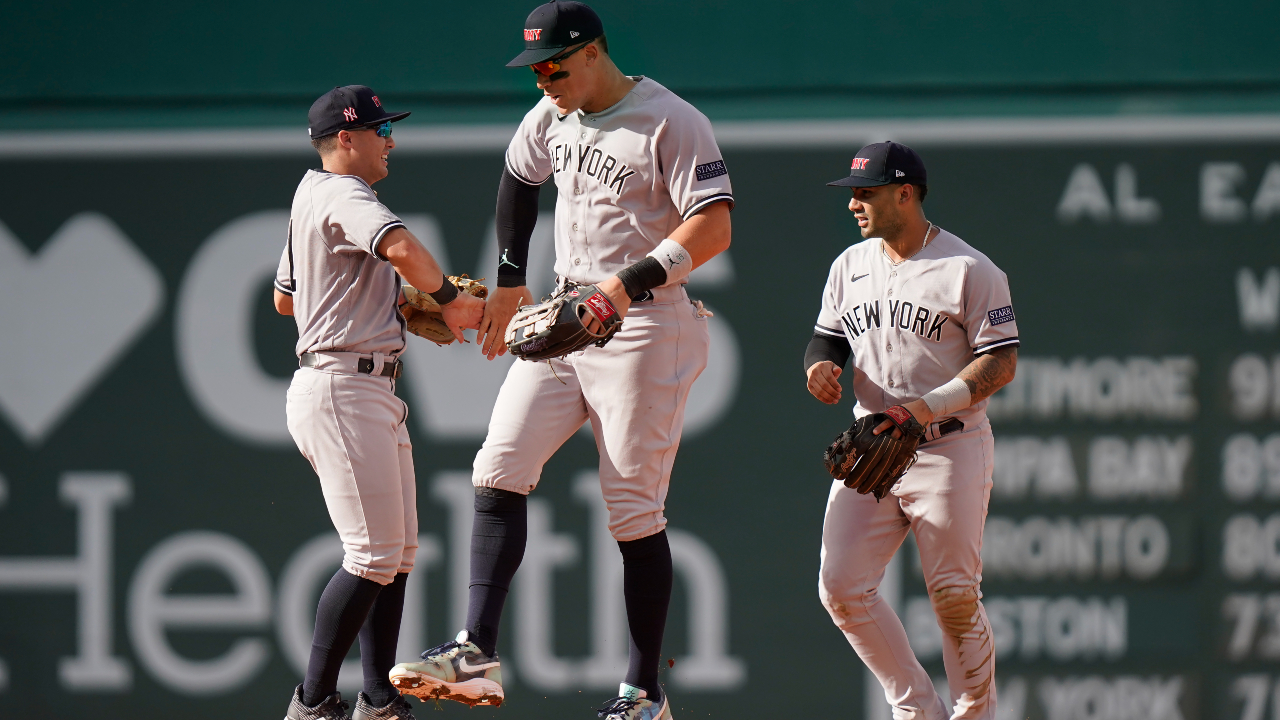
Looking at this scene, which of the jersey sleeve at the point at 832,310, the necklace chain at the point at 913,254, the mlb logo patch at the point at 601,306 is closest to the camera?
the mlb logo patch at the point at 601,306

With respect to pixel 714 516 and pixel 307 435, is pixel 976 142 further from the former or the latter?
pixel 307 435

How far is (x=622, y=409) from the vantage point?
113 inches

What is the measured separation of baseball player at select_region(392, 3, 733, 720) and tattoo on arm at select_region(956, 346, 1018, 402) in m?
0.73

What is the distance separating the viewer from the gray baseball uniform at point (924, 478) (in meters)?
3.18

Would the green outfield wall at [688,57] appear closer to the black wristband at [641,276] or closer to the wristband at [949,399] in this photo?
the wristband at [949,399]

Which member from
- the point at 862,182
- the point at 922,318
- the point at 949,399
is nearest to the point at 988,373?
the point at 949,399

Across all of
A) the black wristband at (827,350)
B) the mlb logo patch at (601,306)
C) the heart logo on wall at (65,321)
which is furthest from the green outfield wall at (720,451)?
the mlb logo patch at (601,306)

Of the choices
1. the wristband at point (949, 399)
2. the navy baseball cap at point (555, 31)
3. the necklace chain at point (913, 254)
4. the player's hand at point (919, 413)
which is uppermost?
the navy baseball cap at point (555, 31)

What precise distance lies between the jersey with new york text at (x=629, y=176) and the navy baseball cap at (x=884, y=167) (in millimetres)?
484

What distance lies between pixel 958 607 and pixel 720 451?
4.71ft

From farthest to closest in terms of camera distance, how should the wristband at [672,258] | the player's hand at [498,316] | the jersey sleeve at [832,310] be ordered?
the jersey sleeve at [832,310] → the player's hand at [498,316] → the wristband at [672,258]

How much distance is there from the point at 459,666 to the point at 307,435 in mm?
725

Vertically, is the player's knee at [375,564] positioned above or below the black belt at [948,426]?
below

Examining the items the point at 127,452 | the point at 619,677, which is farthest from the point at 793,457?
the point at 127,452
